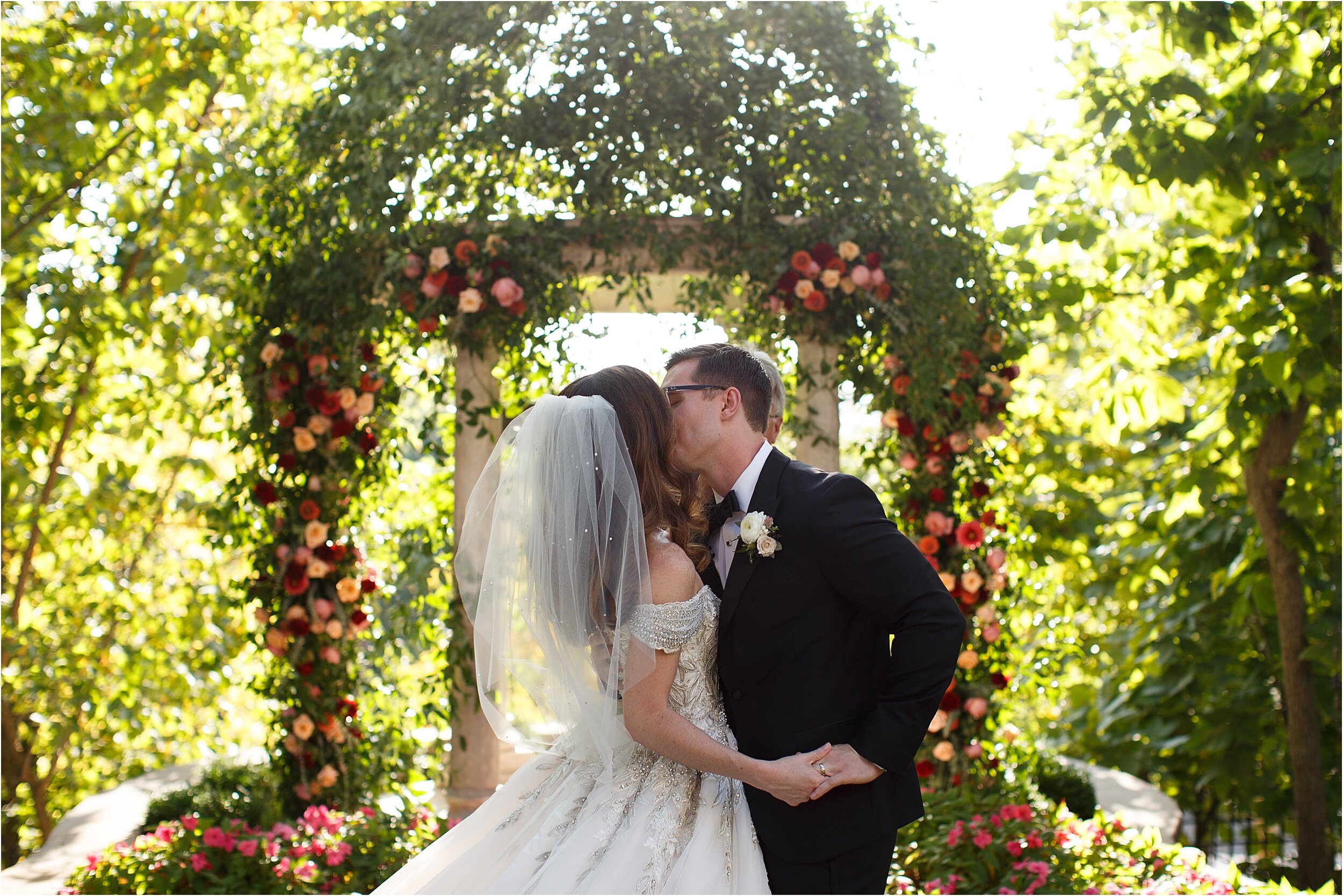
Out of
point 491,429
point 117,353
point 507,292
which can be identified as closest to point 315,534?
point 491,429

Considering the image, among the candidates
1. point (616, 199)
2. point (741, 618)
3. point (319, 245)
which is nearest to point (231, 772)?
point (319, 245)

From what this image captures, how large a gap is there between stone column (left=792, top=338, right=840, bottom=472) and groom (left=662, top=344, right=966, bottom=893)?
2099 mm

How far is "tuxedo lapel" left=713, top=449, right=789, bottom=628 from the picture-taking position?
2268 millimetres

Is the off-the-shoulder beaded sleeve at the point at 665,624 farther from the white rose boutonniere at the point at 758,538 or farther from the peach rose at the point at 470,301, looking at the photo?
the peach rose at the point at 470,301

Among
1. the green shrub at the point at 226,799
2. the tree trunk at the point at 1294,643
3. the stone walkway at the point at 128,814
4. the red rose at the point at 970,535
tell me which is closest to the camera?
the stone walkway at the point at 128,814

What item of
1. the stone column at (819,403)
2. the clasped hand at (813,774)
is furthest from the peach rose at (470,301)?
the clasped hand at (813,774)

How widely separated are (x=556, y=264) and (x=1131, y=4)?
261 cm

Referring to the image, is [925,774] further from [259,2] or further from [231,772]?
[259,2]

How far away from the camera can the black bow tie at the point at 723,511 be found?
246 centimetres

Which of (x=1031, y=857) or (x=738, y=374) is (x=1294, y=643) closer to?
(x=1031, y=857)

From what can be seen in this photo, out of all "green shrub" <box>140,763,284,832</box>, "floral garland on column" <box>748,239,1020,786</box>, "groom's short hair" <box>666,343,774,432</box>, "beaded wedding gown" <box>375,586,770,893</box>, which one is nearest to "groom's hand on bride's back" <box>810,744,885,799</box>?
"beaded wedding gown" <box>375,586,770,893</box>

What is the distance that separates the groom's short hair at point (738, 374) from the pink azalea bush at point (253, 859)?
2.55 meters

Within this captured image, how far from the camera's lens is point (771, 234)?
14.1 ft

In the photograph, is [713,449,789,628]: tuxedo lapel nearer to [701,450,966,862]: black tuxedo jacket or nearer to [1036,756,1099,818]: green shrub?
→ [701,450,966,862]: black tuxedo jacket
